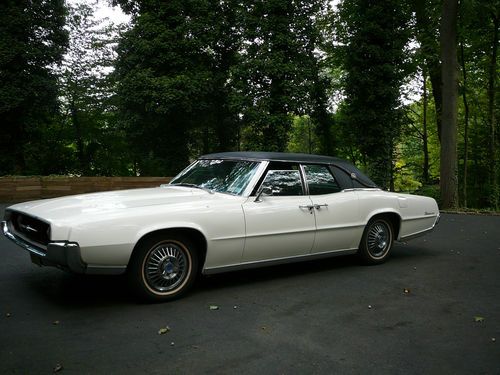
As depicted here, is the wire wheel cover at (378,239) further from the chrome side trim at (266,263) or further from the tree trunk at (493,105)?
the tree trunk at (493,105)

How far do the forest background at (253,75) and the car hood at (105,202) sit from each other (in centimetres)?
1682


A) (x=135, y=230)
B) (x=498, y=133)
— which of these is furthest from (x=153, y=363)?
(x=498, y=133)

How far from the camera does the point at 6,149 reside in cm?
2292

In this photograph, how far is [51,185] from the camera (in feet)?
53.3

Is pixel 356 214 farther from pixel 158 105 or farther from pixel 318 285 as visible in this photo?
pixel 158 105

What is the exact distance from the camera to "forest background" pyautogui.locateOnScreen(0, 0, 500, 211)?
21.3 metres

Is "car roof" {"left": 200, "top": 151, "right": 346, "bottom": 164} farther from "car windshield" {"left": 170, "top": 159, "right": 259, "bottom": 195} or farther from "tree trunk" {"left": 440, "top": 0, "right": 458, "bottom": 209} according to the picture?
"tree trunk" {"left": 440, "top": 0, "right": 458, "bottom": 209}

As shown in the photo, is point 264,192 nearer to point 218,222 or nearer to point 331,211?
point 218,222

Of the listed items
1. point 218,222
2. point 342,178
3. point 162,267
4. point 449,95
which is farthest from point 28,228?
point 449,95

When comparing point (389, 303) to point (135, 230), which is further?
point (389, 303)

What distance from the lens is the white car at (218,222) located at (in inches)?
162

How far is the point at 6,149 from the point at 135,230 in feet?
72.3

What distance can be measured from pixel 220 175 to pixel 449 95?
11581 mm

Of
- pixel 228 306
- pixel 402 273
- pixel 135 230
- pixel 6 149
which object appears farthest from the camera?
pixel 6 149
